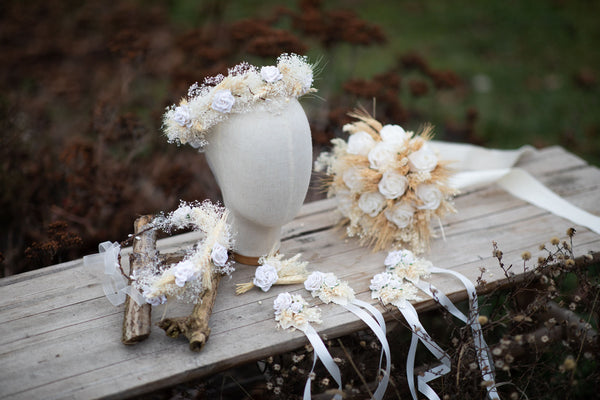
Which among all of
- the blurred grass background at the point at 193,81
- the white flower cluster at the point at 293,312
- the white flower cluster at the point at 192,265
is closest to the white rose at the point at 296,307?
the white flower cluster at the point at 293,312

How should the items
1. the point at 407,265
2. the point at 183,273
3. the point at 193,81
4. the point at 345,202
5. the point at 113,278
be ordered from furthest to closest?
the point at 193,81 < the point at 345,202 < the point at 407,265 < the point at 113,278 < the point at 183,273

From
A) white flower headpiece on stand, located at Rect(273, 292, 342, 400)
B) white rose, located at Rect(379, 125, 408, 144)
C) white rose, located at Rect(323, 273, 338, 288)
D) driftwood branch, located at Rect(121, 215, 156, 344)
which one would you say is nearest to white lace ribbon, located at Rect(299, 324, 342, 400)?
white flower headpiece on stand, located at Rect(273, 292, 342, 400)

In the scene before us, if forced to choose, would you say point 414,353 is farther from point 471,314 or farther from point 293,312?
point 293,312

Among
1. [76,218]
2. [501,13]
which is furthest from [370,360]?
[501,13]

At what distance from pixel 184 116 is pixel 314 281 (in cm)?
80

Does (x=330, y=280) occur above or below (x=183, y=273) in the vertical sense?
below

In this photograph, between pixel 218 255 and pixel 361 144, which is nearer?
pixel 218 255

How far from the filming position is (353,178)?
2361 mm

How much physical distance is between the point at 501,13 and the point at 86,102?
17.0ft

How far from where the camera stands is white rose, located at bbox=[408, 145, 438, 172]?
2.26 meters

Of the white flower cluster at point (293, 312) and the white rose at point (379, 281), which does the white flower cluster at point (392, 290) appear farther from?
the white flower cluster at point (293, 312)

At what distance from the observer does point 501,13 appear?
6.59 meters

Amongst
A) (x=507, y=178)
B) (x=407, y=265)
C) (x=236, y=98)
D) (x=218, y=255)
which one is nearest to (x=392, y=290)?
(x=407, y=265)

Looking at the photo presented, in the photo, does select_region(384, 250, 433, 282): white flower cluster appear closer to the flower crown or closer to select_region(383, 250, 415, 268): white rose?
select_region(383, 250, 415, 268): white rose
